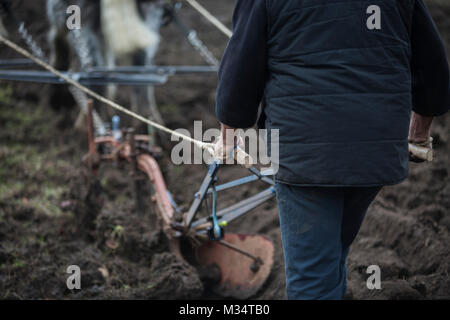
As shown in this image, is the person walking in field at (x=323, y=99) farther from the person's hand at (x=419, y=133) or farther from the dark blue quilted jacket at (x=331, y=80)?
the person's hand at (x=419, y=133)

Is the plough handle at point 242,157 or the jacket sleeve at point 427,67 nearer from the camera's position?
the jacket sleeve at point 427,67

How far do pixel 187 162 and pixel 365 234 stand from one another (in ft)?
6.48

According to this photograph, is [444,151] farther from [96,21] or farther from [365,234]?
[96,21]

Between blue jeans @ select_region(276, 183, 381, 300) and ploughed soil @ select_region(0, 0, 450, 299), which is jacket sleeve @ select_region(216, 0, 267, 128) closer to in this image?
blue jeans @ select_region(276, 183, 381, 300)

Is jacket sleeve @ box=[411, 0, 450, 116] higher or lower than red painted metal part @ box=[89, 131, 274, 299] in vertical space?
higher

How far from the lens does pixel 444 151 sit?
3.57 m

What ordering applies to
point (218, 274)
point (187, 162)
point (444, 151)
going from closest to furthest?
point (218, 274), point (444, 151), point (187, 162)

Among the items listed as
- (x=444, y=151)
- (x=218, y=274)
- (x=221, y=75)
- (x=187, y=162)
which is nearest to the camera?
(x=221, y=75)

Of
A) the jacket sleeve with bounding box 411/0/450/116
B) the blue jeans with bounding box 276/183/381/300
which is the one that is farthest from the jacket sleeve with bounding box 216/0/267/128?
the jacket sleeve with bounding box 411/0/450/116

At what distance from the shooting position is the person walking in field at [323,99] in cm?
133

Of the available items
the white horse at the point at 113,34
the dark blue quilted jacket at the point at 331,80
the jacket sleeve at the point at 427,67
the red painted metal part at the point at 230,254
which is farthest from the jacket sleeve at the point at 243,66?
the white horse at the point at 113,34

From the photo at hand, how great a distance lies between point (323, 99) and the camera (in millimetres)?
1347

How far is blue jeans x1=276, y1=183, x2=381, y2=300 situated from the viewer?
1.44 m

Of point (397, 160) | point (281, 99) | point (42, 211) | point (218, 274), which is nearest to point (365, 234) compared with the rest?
point (218, 274)
